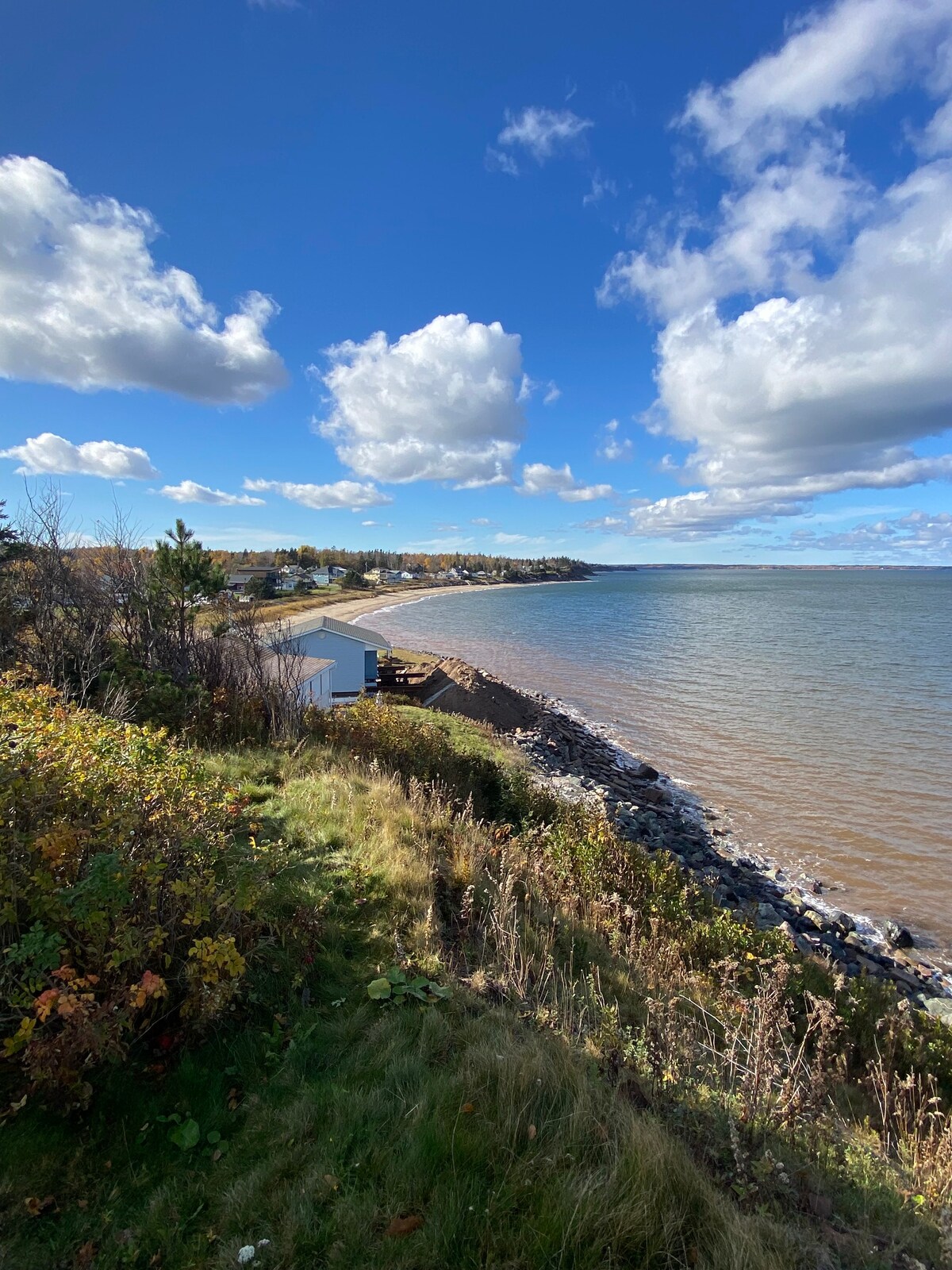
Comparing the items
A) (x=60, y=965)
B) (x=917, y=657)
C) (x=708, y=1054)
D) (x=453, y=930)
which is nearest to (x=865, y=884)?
(x=708, y=1054)

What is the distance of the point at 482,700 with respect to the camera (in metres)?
24.5

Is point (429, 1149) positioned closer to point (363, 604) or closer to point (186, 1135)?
point (186, 1135)

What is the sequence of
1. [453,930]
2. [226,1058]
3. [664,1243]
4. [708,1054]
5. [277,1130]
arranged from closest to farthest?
[664,1243], [277,1130], [226,1058], [708,1054], [453,930]

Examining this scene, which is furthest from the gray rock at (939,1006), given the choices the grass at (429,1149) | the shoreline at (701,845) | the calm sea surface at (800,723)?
the grass at (429,1149)

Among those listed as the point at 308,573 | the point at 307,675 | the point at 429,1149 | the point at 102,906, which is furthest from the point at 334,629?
the point at 308,573

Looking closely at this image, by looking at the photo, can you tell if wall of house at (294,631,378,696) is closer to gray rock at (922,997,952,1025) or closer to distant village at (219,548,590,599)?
gray rock at (922,997,952,1025)

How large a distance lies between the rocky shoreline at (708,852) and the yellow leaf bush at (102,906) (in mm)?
8050

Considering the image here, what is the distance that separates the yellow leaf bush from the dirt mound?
18.7 m

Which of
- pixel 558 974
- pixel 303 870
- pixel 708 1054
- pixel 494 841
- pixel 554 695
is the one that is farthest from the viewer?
pixel 554 695

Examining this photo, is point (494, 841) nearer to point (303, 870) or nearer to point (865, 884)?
point (303, 870)

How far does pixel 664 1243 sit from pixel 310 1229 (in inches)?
62.2

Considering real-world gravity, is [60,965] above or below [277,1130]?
above

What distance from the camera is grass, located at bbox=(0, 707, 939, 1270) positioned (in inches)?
99.3

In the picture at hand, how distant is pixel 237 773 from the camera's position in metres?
9.17
